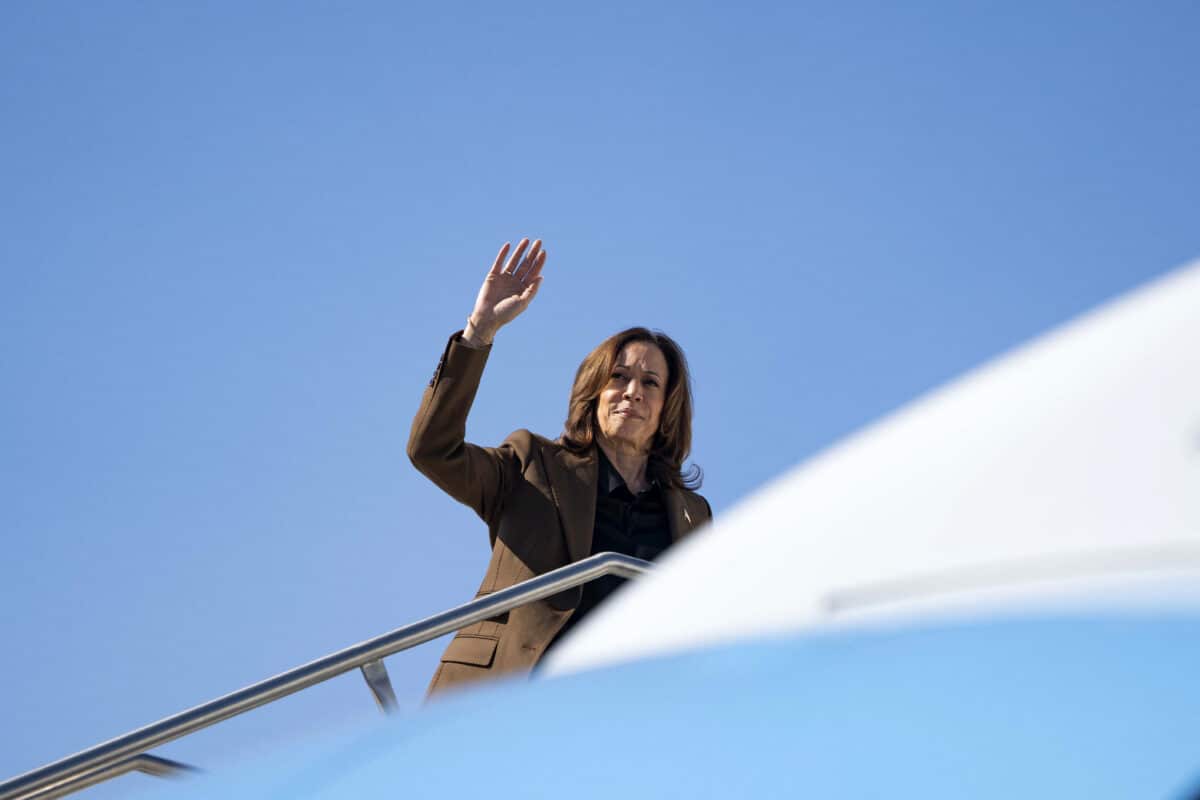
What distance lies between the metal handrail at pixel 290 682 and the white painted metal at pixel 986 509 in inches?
33.5

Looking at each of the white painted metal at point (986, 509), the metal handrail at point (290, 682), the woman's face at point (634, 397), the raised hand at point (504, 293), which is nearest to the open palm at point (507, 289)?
the raised hand at point (504, 293)

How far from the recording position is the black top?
315 centimetres

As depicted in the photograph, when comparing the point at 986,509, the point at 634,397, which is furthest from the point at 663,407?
the point at 986,509

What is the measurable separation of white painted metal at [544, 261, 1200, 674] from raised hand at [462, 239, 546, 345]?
177 centimetres

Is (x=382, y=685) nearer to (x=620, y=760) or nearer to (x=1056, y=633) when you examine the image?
(x=620, y=760)

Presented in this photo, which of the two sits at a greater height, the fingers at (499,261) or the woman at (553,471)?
the fingers at (499,261)

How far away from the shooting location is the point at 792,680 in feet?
3.79

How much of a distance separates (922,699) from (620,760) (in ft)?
0.81

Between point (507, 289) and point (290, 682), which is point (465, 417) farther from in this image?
Result: point (290, 682)

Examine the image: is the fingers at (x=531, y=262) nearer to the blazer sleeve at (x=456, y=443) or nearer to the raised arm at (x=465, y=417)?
the raised arm at (x=465, y=417)

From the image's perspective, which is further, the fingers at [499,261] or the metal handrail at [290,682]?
the fingers at [499,261]

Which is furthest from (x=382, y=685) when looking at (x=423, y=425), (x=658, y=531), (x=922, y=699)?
(x=922, y=699)

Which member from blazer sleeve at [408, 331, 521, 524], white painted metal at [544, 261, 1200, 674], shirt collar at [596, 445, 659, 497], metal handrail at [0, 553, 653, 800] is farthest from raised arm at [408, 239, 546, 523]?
white painted metal at [544, 261, 1200, 674]

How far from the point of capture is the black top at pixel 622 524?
3.15m
